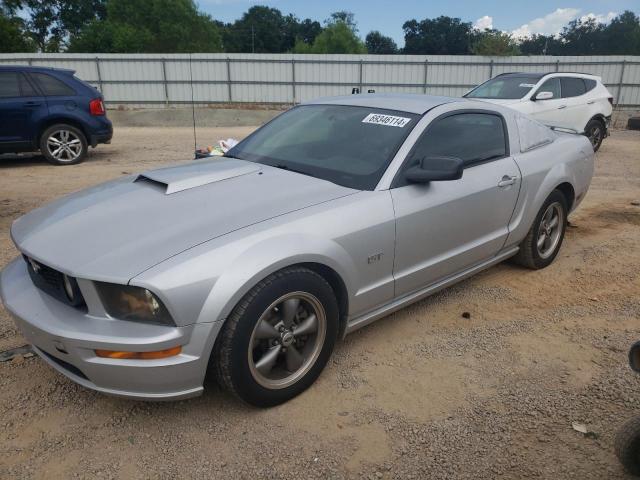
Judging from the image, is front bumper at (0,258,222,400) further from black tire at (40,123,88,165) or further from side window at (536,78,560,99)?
side window at (536,78,560,99)

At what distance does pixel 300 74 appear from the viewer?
22.8 m

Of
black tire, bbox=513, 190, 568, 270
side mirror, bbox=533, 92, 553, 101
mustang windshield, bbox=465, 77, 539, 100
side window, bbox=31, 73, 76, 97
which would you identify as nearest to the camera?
black tire, bbox=513, 190, 568, 270

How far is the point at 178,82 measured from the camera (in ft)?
73.6

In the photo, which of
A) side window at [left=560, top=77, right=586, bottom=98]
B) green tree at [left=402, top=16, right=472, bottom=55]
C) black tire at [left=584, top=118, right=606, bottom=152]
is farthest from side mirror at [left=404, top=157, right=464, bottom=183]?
green tree at [left=402, top=16, right=472, bottom=55]

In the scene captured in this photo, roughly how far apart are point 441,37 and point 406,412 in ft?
330

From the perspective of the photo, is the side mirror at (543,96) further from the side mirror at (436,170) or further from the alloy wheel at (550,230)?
the side mirror at (436,170)

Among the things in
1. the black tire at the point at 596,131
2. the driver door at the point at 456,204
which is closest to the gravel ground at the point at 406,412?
the driver door at the point at 456,204

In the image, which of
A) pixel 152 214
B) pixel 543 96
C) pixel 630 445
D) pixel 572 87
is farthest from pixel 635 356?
pixel 572 87

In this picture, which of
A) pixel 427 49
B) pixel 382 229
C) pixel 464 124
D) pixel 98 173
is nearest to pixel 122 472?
pixel 382 229

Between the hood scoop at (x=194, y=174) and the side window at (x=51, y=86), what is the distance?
6912 mm

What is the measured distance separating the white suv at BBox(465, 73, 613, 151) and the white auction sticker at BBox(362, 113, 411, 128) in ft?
22.1

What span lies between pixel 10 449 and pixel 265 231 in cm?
157

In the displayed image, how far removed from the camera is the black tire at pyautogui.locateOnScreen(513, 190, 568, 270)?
4.30 metres

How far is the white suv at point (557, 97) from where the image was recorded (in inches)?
377
